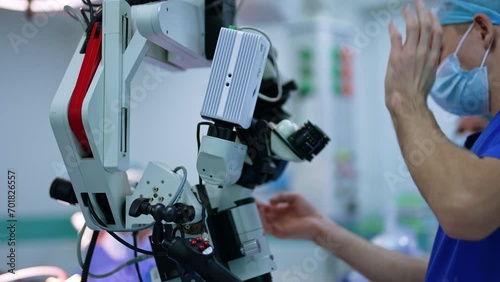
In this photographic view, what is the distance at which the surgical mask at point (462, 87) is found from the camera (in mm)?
1178

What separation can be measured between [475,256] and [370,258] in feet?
1.62

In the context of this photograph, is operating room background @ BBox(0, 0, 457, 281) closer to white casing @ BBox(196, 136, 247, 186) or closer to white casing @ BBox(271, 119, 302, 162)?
white casing @ BBox(196, 136, 247, 186)

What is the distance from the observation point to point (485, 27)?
1.16m

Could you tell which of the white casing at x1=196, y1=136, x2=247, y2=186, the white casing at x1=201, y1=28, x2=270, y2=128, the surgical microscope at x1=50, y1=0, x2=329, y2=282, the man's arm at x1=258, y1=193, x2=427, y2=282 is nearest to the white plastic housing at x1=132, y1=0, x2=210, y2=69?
the surgical microscope at x1=50, y1=0, x2=329, y2=282

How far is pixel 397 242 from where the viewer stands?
3125mm

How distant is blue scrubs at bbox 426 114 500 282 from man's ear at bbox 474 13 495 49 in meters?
0.18

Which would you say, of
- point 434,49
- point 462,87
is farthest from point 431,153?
point 462,87

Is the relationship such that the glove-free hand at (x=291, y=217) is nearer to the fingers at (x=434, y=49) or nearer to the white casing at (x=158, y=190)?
the white casing at (x=158, y=190)

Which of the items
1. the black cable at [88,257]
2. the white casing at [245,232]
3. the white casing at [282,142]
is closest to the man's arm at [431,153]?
the white casing at [282,142]

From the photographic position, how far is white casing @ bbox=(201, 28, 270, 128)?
1042 millimetres

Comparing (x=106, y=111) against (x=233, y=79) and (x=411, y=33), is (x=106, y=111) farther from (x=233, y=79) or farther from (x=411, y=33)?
(x=411, y=33)

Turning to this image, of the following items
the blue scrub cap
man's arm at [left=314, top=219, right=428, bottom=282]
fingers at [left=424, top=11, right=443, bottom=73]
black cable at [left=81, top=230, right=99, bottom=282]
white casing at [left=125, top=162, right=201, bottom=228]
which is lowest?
man's arm at [left=314, top=219, right=428, bottom=282]

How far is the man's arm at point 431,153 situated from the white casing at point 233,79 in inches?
11.5

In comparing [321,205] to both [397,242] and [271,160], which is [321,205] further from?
[271,160]
